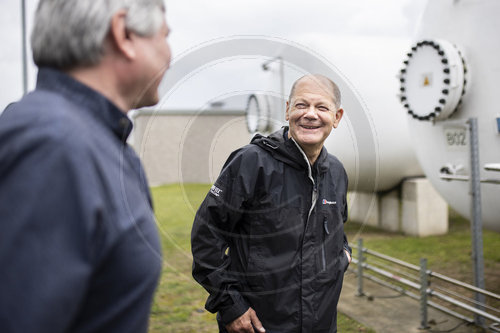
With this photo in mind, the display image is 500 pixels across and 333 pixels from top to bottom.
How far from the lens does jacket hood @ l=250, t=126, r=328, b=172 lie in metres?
2.02

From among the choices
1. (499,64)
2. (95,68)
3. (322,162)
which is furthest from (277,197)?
(499,64)

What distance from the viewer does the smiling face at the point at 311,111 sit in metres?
1.95

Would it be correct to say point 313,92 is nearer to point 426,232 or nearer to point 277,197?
point 277,197

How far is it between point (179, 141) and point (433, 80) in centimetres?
321

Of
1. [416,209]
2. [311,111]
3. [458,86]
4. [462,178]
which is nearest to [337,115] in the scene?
[311,111]

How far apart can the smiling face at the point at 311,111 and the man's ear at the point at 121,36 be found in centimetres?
111

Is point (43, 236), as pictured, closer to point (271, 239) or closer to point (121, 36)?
point (121, 36)

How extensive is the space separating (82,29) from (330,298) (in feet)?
5.29

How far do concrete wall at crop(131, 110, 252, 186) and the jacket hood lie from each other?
0.81 ft

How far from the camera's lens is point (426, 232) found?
788cm

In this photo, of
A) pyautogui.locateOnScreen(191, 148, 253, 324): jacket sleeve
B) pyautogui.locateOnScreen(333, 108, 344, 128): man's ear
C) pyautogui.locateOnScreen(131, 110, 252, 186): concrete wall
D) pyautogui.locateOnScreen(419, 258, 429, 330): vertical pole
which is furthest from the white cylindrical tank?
pyautogui.locateOnScreen(131, 110, 252, 186): concrete wall

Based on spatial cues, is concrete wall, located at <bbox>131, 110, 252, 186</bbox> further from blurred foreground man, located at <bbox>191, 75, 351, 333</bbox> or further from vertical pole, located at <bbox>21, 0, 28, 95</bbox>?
vertical pole, located at <bbox>21, 0, 28, 95</bbox>

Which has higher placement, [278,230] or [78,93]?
[78,93]

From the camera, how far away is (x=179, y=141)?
5.18 ft
